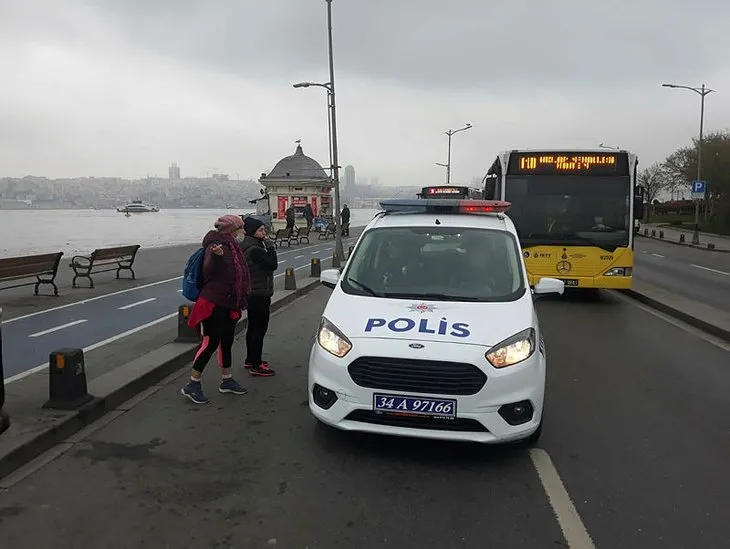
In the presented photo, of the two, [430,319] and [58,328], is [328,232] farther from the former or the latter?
[430,319]

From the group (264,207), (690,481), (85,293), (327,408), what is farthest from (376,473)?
(264,207)

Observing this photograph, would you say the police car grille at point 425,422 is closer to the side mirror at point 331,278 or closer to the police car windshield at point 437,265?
the police car windshield at point 437,265

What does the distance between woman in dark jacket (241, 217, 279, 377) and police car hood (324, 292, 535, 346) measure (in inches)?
73.0

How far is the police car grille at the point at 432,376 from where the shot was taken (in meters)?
4.63

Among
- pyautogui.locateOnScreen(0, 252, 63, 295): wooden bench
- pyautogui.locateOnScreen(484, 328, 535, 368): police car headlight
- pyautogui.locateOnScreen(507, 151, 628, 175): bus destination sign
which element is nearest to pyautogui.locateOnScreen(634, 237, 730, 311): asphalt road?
pyautogui.locateOnScreen(507, 151, 628, 175): bus destination sign

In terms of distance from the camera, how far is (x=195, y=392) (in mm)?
6332

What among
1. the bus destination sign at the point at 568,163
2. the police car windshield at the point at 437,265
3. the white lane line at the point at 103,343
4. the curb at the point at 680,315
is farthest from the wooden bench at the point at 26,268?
the curb at the point at 680,315

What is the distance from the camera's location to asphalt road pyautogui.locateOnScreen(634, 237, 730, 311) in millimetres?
16062

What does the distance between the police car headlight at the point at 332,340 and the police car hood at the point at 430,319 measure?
0.14ft

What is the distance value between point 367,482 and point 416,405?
621 millimetres

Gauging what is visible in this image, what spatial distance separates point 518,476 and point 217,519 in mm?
2086

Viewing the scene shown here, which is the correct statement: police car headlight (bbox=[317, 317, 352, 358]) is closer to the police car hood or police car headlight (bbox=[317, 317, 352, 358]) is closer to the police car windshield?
the police car hood

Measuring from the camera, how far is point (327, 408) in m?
4.95

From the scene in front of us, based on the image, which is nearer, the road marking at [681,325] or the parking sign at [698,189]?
the road marking at [681,325]
